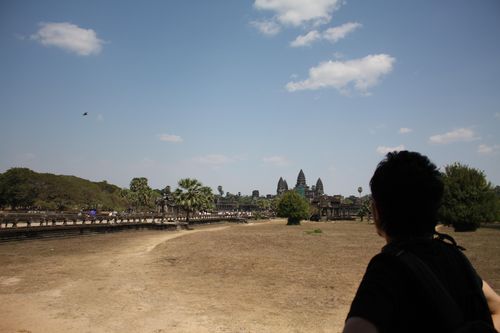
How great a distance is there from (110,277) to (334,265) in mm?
10900

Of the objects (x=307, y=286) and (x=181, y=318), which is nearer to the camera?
(x=181, y=318)

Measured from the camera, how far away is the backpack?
1367 mm

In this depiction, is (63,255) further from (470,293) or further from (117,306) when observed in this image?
(470,293)

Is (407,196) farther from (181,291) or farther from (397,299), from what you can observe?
(181,291)

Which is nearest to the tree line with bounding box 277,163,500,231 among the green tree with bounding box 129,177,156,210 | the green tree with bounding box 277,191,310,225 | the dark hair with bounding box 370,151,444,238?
the green tree with bounding box 277,191,310,225

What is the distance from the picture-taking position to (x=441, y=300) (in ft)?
4.55

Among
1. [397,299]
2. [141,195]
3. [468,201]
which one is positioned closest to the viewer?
[397,299]

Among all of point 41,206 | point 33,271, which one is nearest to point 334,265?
point 33,271

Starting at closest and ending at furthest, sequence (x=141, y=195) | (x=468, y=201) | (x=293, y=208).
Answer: (x=468, y=201) < (x=293, y=208) < (x=141, y=195)

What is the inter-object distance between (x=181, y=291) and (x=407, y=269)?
1218cm

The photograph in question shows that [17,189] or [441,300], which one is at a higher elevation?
[17,189]

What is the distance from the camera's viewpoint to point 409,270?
55.5 inches

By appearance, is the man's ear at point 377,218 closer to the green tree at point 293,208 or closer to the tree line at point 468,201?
the tree line at point 468,201

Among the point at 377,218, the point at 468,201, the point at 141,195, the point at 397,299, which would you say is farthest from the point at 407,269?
the point at 141,195
